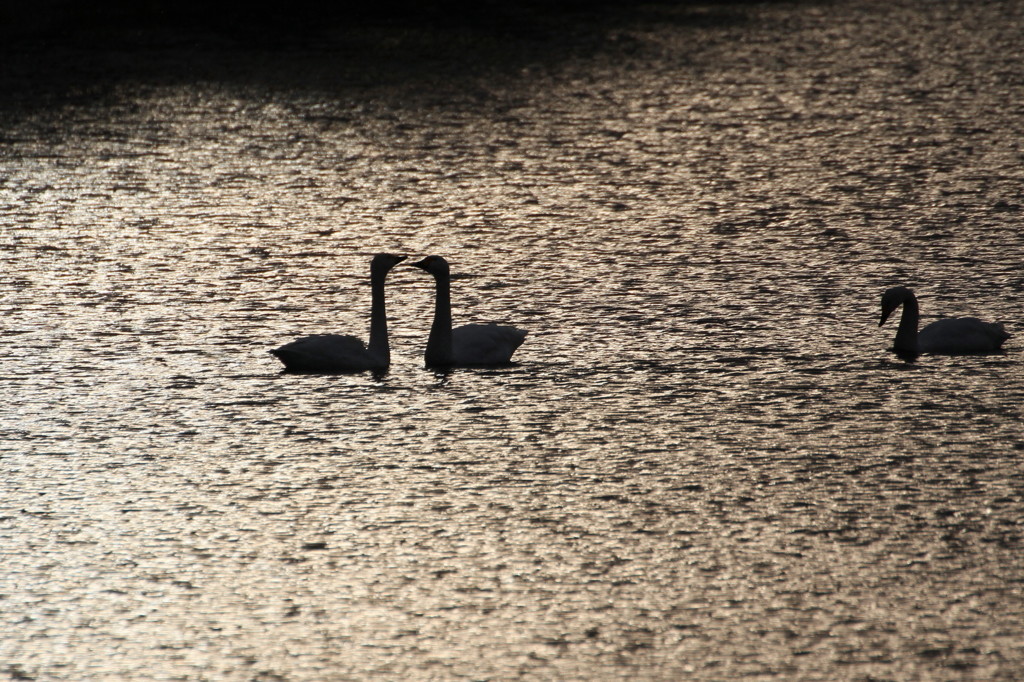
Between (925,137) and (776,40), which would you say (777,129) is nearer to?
(925,137)

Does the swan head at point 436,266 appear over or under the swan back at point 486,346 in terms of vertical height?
over

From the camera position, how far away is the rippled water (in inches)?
215

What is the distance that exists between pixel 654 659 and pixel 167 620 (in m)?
1.63

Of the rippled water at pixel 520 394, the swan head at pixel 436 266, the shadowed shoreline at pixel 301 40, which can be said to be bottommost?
the rippled water at pixel 520 394

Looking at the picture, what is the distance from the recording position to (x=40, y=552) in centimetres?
613

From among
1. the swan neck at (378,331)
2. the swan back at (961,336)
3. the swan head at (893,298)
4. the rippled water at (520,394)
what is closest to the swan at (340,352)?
the swan neck at (378,331)

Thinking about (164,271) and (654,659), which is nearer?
(654,659)

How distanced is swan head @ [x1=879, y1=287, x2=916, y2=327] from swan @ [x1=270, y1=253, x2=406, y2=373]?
2.68m

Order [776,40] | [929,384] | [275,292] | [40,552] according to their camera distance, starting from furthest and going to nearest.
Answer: [776,40] < [275,292] < [929,384] < [40,552]

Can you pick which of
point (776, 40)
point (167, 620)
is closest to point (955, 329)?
point (167, 620)

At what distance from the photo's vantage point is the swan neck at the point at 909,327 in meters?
8.67

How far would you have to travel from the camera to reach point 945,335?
8656 millimetres

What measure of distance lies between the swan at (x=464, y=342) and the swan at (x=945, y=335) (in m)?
2.02

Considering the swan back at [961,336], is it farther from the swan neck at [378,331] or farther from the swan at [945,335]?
the swan neck at [378,331]
